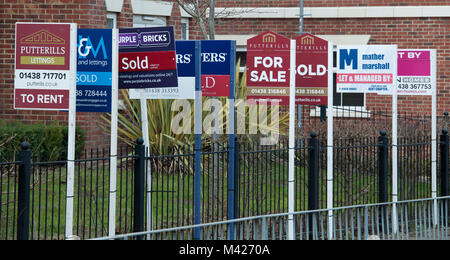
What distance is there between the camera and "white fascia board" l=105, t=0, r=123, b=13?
1711cm

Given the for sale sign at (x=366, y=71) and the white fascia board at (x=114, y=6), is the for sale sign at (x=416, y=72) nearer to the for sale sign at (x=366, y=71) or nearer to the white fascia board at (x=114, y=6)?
the for sale sign at (x=366, y=71)

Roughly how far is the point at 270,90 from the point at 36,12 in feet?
24.0

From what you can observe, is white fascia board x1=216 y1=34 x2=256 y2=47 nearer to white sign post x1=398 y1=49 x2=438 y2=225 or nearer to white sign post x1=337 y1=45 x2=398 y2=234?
white sign post x1=398 y1=49 x2=438 y2=225

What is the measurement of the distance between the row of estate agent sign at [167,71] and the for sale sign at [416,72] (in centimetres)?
77

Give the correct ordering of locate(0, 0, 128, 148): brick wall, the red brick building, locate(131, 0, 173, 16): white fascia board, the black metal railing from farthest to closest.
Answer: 1. the red brick building
2. locate(131, 0, 173, 16): white fascia board
3. locate(0, 0, 128, 148): brick wall
4. the black metal railing

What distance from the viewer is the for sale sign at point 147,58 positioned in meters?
9.12

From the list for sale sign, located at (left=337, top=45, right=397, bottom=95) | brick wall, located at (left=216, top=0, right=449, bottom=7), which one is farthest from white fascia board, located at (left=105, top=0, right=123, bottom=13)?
for sale sign, located at (left=337, top=45, right=397, bottom=95)

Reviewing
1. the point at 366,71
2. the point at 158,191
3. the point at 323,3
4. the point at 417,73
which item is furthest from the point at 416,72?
the point at 323,3

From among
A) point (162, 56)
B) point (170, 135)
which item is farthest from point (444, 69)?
point (162, 56)

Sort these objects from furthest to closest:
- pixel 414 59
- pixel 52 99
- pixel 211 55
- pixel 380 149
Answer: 1. pixel 414 59
2. pixel 380 149
3. pixel 211 55
4. pixel 52 99

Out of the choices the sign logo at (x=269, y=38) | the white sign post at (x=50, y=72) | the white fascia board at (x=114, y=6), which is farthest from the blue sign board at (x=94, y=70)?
the white fascia board at (x=114, y=6)

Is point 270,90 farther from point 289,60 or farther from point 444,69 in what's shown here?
point 444,69

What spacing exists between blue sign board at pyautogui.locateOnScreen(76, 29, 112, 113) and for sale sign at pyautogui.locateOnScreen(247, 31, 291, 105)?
2.06 metres

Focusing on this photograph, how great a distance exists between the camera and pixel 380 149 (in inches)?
467
